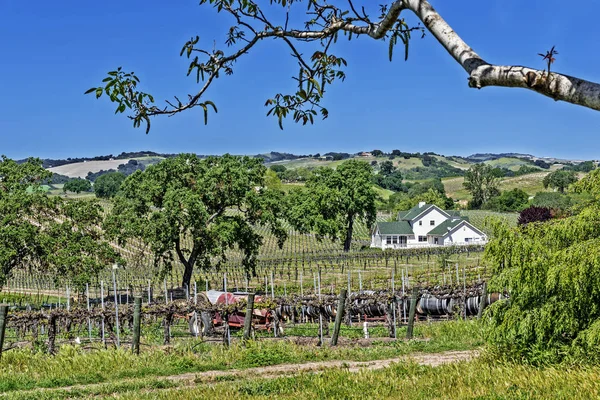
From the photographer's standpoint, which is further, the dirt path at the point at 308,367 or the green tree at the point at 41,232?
the green tree at the point at 41,232

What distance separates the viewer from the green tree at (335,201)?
6206 cm

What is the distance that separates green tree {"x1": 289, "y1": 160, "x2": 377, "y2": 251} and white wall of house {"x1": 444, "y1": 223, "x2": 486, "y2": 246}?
49.7 ft

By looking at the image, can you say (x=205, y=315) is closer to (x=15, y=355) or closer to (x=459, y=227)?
(x=15, y=355)

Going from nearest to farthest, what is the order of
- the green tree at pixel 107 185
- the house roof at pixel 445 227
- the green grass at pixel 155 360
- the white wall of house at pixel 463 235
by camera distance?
the green grass at pixel 155 360
the white wall of house at pixel 463 235
the house roof at pixel 445 227
the green tree at pixel 107 185

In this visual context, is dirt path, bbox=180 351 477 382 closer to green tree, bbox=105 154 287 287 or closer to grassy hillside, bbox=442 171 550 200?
green tree, bbox=105 154 287 287

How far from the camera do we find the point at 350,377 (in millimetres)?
9352

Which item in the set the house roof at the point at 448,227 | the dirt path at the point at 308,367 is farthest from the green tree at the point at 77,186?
the dirt path at the point at 308,367

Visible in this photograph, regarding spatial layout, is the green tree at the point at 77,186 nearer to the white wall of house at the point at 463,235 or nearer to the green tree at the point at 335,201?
the green tree at the point at 335,201

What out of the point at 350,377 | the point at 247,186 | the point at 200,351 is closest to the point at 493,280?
the point at 350,377

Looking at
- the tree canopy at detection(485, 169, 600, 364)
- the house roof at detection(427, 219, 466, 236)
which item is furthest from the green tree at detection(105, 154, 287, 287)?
the house roof at detection(427, 219, 466, 236)

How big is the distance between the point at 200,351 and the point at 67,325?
1042 cm

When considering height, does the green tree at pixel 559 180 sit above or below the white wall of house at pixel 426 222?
above

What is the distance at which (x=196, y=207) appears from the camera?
33594 mm

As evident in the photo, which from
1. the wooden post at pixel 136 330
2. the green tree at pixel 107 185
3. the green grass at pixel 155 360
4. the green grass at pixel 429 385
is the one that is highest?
the green tree at pixel 107 185
